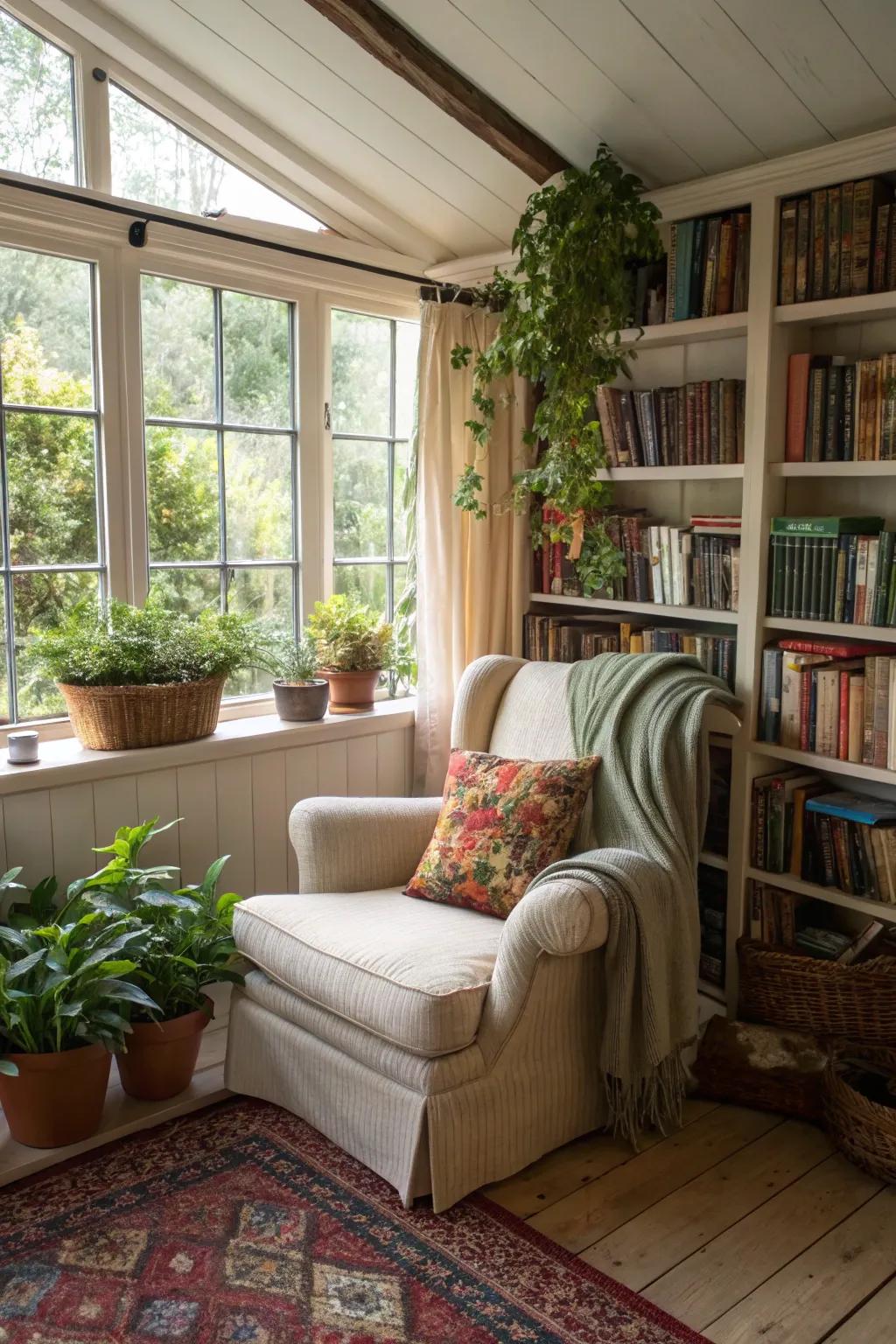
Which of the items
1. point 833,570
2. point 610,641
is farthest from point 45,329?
point 833,570

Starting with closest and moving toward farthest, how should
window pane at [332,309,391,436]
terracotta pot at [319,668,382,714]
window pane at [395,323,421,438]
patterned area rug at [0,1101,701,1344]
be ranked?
patterned area rug at [0,1101,701,1344] < terracotta pot at [319,668,382,714] < window pane at [332,309,391,436] < window pane at [395,323,421,438]

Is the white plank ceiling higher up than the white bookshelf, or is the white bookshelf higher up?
the white plank ceiling

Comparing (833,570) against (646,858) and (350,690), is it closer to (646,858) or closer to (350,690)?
(646,858)

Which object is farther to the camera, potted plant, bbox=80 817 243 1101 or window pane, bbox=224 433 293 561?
window pane, bbox=224 433 293 561

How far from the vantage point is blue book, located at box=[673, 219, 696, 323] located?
9.51 feet

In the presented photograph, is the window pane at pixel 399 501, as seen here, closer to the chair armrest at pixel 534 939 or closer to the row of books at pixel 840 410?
the row of books at pixel 840 410

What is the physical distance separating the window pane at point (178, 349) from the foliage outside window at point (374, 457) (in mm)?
435

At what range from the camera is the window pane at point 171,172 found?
9.46 feet

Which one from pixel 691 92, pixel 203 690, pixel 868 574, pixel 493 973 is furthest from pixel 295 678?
pixel 691 92

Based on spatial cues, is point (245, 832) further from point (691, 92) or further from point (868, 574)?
point (691, 92)

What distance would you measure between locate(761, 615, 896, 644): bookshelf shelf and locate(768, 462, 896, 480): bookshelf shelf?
1.14 ft

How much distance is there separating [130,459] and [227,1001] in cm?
150

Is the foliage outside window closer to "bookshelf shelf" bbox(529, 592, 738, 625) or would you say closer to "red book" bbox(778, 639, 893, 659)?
"bookshelf shelf" bbox(529, 592, 738, 625)

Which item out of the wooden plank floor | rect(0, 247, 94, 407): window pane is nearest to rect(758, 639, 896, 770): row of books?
the wooden plank floor
